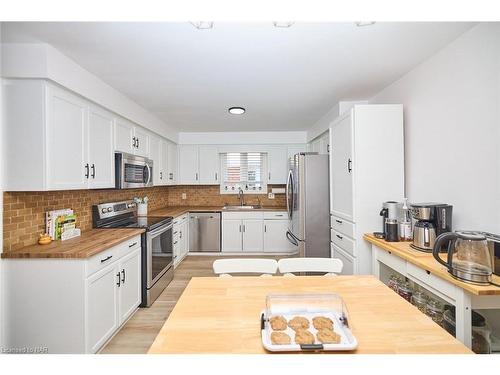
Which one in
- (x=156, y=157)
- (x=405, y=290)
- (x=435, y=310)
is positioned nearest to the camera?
(x=435, y=310)

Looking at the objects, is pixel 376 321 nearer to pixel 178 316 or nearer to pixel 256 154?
pixel 178 316

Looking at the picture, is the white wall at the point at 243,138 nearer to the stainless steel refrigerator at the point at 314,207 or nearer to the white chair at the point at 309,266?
the stainless steel refrigerator at the point at 314,207

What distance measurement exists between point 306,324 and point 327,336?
99 mm

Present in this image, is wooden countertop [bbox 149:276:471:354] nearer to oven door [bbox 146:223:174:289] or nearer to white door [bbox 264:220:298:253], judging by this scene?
oven door [bbox 146:223:174:289]

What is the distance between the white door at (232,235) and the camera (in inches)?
180

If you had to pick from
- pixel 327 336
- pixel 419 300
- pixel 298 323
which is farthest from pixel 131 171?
pixel 419 300

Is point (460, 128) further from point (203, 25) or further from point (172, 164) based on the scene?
point (172, 164)

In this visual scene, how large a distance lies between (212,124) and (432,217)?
11.2ft

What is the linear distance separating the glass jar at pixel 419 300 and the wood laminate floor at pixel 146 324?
7.05ft

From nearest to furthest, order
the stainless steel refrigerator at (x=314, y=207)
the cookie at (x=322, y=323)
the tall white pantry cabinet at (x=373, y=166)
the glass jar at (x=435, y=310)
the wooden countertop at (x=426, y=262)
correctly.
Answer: the cookie at (x=322, y=323) → the wooden countertop at (x=426, y=262) → the glass jar at (x=435, y=310) → the tall white pantry cabinet at (x=373, y=166) → the stainless steel refrigerator at (x=314, y=207)

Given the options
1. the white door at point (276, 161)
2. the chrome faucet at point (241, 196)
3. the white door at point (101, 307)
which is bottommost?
the white door at point (101, 307)

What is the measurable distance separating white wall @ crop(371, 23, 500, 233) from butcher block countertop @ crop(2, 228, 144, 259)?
2.70 metres

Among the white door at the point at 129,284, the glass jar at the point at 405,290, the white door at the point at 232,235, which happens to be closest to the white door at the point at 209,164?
the white door at the point at 232,235

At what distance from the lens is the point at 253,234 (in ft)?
15.0
